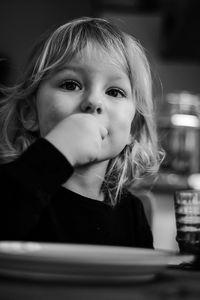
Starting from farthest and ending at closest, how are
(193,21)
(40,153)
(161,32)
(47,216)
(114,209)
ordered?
(161,32)
(193,21)
(114,209)
(47,216)
(40,153)

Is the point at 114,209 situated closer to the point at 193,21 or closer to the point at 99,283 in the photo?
the point at 99,283

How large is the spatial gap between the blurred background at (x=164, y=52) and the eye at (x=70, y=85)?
1575mm

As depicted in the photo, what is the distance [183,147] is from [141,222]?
2.16m

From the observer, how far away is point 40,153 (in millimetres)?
677

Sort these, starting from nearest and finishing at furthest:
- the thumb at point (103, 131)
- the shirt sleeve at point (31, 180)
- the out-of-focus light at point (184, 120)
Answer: the shirt sleeve at point (31, 180) → the thumb at point (103, 131) → the out-of-focus light at point (184, 120)

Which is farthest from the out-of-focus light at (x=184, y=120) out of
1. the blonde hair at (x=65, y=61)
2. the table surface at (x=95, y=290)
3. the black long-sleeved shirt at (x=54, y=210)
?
the table surface at (x=95, y=290)

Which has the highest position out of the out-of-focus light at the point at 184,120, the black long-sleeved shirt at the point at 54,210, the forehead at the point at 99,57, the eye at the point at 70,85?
the forehead at the point at 99,57

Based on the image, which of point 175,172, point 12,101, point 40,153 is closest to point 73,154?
point 40,153

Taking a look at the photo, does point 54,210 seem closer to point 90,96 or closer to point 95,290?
point 90,96

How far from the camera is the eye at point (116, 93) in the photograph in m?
1.04

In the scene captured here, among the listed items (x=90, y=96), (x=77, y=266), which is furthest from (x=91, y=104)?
(x=77, y=266)

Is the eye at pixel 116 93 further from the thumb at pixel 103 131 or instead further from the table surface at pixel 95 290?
the table surface at pixel 95 290

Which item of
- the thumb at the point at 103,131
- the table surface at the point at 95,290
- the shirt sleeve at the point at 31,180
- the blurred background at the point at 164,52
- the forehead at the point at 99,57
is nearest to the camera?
the table surface at the point at 95,290

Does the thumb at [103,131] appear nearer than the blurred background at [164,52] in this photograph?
Yes
